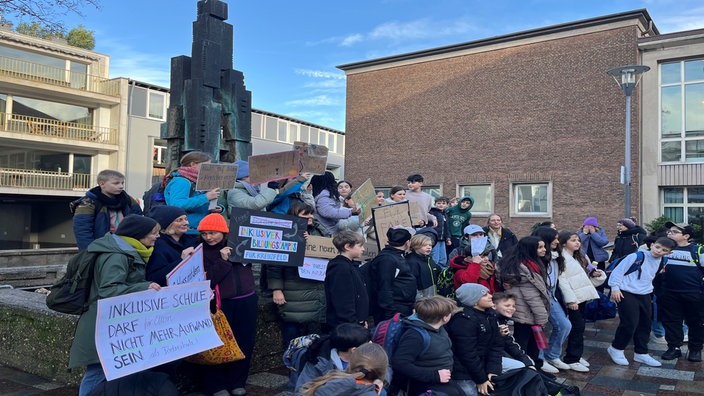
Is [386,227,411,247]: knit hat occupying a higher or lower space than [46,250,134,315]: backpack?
higher

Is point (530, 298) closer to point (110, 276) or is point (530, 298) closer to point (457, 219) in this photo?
point (457, 219)

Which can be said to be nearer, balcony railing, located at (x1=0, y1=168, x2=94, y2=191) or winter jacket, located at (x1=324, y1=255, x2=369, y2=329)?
winter jacket, located at (x1=324, y1=255, x2=369, y2=329)

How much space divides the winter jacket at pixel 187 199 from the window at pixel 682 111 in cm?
2303

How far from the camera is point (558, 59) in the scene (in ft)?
87.0

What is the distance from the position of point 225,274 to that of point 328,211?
6.76ft

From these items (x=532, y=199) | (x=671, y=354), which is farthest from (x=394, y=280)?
(x=532, y=199)

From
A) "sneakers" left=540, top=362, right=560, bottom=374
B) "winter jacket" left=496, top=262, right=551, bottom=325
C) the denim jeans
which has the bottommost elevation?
"sneakers" left=540, top=362, right=560, bottom=374

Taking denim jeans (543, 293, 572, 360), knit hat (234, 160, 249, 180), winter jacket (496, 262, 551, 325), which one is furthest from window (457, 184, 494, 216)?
knit hat (234, 160, 249, 180)

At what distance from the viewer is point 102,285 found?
377 centimetres

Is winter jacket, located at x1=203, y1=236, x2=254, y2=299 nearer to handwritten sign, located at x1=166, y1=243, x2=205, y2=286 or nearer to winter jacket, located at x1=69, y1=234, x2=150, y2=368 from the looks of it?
handwritten sign, located at x1=166, y1=243, x2=205, y2=286

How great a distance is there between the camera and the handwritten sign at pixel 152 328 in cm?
368

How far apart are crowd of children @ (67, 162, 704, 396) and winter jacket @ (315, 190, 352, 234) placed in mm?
17

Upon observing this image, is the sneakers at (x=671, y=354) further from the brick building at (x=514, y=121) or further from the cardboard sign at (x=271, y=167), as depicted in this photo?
the brick building at (x=514, y=121)

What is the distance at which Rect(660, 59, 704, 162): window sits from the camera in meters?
23.1
